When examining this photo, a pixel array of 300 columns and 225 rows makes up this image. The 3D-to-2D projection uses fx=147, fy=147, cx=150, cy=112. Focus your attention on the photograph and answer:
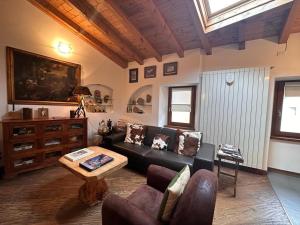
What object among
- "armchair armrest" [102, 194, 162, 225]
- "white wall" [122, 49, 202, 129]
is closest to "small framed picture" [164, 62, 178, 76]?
"white wall" [122, 49, 202, 129]

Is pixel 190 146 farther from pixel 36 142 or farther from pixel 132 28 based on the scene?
pixel 36 142

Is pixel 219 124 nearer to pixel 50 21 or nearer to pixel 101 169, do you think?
pixel 101 169

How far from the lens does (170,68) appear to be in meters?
3.79

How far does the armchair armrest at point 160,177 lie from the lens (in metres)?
1.59

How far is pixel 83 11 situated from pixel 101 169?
111 inches

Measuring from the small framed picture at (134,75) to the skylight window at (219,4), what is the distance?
2444 mm

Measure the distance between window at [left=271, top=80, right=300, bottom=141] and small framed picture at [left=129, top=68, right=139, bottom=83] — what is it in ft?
10.9

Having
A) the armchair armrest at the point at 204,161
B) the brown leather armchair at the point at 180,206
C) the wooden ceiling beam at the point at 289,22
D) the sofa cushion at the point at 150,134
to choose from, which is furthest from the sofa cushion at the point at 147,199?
the wooden ceiling beam at the point at 289,22

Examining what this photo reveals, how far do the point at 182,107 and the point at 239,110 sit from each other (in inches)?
55.2

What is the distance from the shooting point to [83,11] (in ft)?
8.94

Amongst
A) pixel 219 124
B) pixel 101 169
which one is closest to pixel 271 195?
pixel 219 124

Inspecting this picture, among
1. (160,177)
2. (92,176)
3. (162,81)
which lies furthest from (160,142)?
(162,81)

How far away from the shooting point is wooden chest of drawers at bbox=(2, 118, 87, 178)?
7.75ft

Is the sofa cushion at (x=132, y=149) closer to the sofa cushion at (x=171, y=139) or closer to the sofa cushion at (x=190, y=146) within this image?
the sofa cushion at (x=171, y=139)
